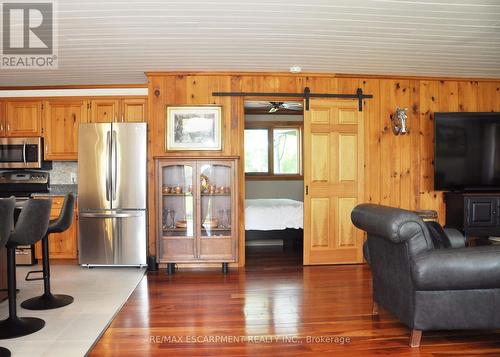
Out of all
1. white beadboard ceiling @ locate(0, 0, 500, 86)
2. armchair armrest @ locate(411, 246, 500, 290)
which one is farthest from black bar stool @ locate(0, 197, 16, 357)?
armchair armrest @ locate(411, 246, 500, 290)

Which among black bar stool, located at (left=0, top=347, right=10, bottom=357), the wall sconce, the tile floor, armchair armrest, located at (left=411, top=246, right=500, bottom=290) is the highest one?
the wall sconce

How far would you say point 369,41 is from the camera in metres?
3.86

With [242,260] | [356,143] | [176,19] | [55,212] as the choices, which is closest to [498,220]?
[356,143]

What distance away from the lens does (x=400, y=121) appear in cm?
499

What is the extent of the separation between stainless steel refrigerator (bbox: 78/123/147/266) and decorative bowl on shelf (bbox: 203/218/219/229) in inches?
30.4

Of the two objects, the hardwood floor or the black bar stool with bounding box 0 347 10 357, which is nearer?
the black bar stool with bounding box 0 347 10 357

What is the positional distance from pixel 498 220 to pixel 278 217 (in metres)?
2.81

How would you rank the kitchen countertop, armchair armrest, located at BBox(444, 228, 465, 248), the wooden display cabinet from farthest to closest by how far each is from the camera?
the kitchen countertop
the wooden display cabinet
armchair armrest, located at BBox(444, 228, 465, 248)

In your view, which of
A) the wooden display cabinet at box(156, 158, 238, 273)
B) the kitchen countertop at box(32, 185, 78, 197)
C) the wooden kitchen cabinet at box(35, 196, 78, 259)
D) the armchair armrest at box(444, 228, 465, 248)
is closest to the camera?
the armchair armrest at box(444, 228, 465, 248)

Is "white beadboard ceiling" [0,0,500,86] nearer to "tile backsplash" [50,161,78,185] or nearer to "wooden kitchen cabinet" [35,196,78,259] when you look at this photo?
"tile backsplash" [50,161,78,185]

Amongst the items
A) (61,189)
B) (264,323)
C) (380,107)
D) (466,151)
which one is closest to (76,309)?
(264,323)

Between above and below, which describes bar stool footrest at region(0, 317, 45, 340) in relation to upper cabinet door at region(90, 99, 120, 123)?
below

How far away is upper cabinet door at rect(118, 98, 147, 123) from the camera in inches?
214

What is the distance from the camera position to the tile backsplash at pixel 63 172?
5645 mm
